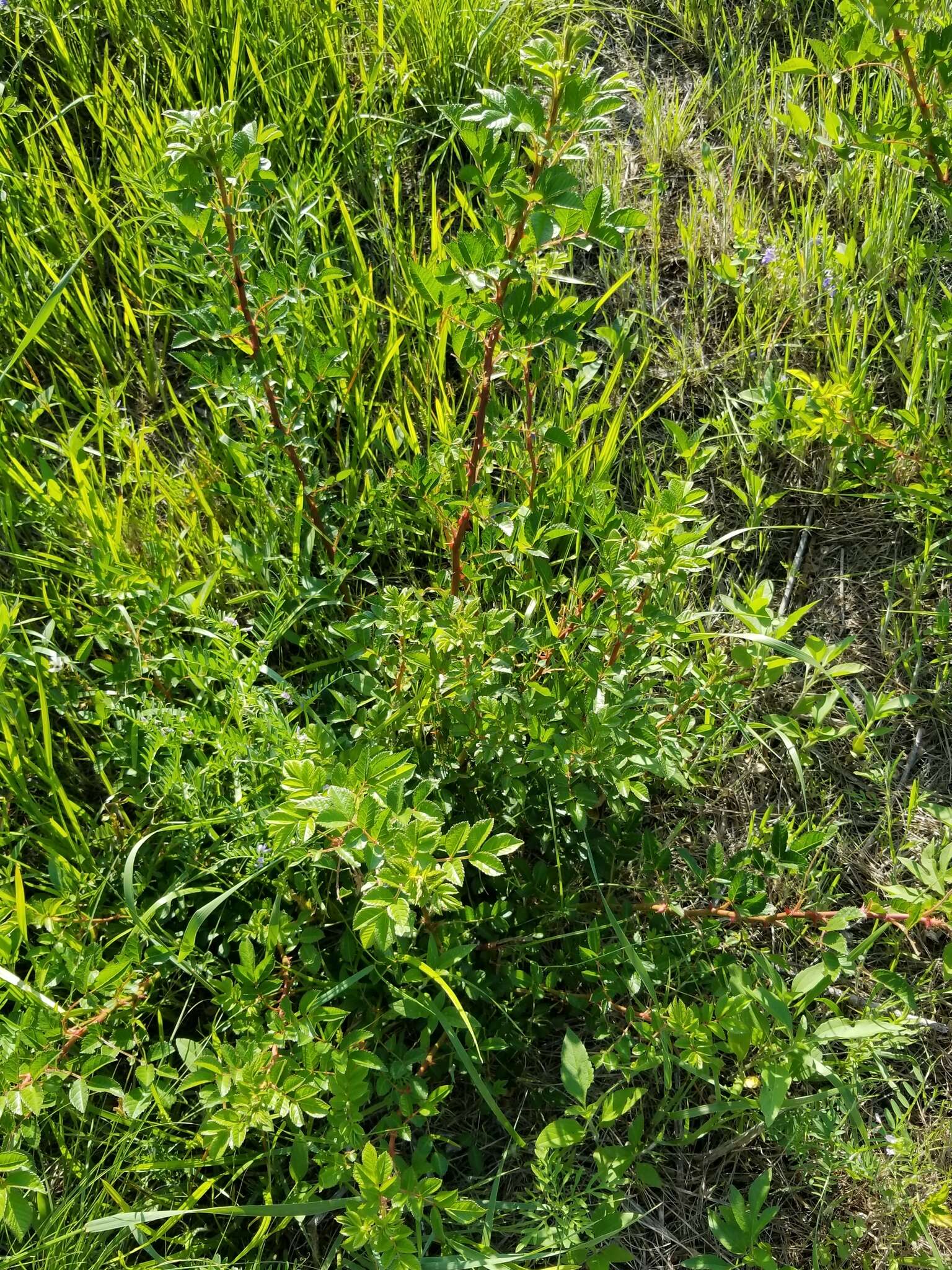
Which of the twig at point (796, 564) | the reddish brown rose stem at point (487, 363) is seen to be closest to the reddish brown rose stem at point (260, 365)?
the reddish brown rose stem at point (487, 363)

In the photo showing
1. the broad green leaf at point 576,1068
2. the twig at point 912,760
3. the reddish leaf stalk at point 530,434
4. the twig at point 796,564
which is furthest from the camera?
the twig at point 796,564

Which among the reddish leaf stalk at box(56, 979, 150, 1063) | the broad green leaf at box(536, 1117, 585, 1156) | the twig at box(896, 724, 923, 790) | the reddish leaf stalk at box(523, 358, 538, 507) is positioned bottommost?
the broad green leaf at box(536, 1117, 585, 1156)

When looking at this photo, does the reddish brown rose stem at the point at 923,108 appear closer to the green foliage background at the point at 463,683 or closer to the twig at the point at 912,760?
the green foliage background at the point at 463,683

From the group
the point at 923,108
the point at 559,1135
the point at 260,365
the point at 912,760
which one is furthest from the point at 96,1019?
the point at 923,108

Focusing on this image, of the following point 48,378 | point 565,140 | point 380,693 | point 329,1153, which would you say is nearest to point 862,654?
point 380,693

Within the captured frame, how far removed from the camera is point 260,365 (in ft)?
6.30

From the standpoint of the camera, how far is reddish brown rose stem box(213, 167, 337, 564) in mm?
1729

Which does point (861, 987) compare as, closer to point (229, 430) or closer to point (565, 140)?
point (565, 140)

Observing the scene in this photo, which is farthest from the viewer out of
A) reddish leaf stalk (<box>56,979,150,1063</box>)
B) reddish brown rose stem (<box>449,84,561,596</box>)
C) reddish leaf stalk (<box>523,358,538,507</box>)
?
reddish leaf stalk (<box>523,358,538,507</box>)

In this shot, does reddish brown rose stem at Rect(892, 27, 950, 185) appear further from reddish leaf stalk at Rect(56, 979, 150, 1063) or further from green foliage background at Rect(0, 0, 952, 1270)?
reddish leaf stalk at Rect(56, 979, 150, 1063)

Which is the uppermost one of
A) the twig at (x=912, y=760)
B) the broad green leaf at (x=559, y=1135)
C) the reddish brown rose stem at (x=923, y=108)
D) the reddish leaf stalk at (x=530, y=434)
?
the reddish brown rose stem at (x=923, y=108)

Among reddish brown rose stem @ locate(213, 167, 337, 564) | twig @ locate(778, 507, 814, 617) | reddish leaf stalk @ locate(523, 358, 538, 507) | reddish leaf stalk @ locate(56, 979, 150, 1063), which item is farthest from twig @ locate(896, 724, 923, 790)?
reddish leaf stalk @ locate(56, 979, 150, 1063)

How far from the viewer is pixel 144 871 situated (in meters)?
2.01

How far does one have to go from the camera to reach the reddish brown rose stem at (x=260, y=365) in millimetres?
1729
